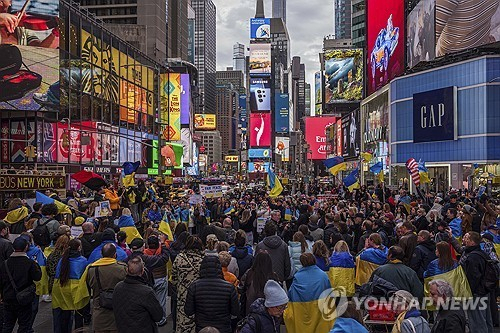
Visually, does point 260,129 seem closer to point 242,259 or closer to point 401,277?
point 242,259

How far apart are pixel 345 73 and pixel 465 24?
49.1 metres

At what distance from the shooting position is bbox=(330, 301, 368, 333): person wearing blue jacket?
15.5 feet

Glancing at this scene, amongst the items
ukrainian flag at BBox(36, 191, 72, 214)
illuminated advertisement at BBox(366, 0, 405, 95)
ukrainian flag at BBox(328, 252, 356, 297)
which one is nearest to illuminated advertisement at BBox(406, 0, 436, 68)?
illuminated advertisement at BBox(366, 0, 405, 95)

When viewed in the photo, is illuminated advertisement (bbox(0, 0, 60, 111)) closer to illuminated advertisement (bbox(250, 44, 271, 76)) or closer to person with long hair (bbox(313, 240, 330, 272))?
person with long hair (bbox(313, 240, 330, 272))

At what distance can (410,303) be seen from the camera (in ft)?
17.7

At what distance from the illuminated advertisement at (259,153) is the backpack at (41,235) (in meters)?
146

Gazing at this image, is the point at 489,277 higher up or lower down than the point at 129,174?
lower down

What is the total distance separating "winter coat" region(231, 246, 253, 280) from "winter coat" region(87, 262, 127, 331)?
6.38 ft

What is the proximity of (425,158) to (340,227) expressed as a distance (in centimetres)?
4692

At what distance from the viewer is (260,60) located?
172500 mm

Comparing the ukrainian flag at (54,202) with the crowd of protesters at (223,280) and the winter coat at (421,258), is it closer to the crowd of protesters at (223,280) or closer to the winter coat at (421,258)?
the crowd of protesters at (223,280)

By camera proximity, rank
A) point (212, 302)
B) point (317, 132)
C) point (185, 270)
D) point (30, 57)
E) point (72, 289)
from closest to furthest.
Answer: point (212, 302), point (185, 270), point (72, 289), point (30, 57), point (317, 132)

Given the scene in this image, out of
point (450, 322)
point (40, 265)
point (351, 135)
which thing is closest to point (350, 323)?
point (450, 322)

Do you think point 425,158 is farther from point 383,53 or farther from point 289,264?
point 289,264
